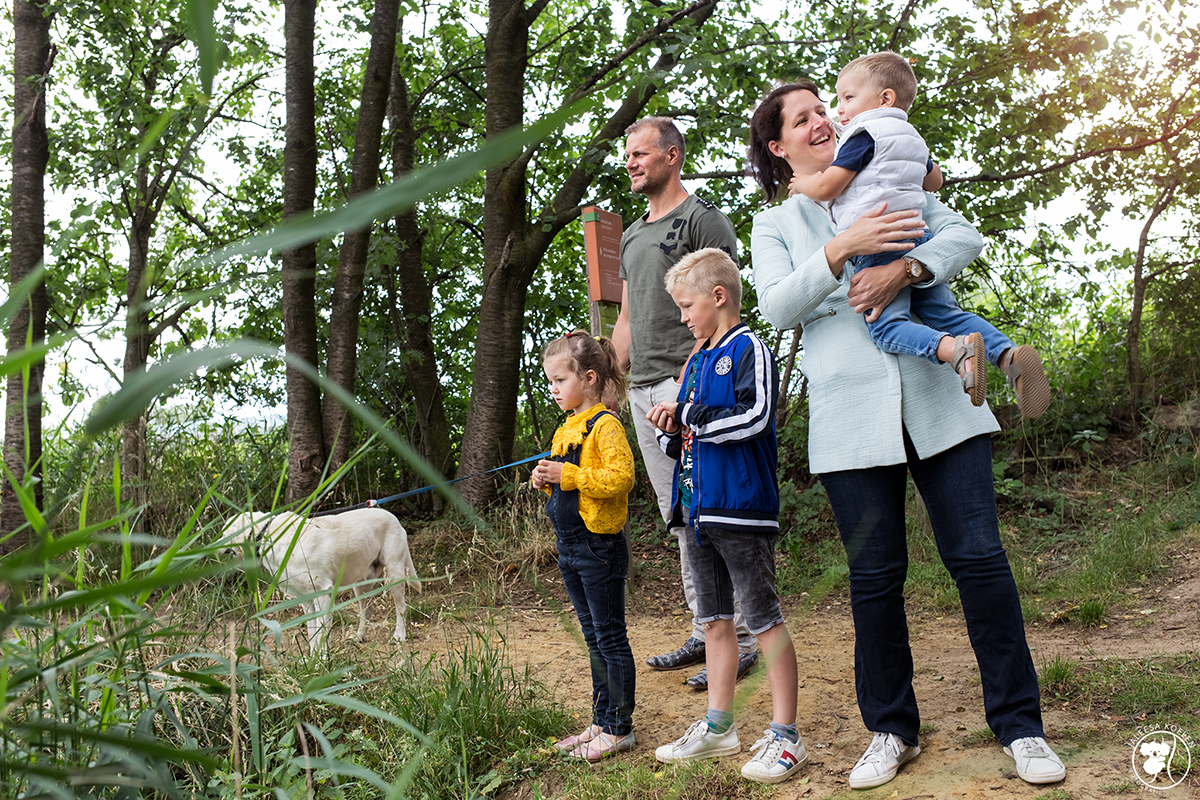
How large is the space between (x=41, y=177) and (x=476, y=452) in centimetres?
435

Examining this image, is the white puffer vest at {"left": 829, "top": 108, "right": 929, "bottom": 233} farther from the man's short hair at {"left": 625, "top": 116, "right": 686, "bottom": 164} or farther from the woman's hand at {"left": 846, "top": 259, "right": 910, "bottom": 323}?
the man's short hair at {"left": 625, "top": 116, "right": 686, "bottom": 164}

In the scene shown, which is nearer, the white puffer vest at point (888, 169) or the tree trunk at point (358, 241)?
the white puffer vest at point (888, 169)

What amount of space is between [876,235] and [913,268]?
149 mm

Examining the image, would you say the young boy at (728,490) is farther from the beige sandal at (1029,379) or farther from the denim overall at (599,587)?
the beige sandal at (1029,379)

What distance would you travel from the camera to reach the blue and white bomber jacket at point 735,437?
2705 mm

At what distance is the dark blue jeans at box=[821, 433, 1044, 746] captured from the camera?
7.69 feet

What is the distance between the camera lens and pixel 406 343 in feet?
30.1

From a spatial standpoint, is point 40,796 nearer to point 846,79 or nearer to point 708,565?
point 708,565

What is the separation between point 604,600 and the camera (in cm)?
292

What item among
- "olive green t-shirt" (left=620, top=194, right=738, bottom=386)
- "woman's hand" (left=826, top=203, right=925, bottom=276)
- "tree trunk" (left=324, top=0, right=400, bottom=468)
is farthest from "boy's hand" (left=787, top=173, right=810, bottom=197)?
"tree trunk" (left=324, top=0, right=400, bottom=468)

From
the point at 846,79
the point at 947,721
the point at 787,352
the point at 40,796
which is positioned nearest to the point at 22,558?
the point at 40,796

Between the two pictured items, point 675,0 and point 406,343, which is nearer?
point 675,0

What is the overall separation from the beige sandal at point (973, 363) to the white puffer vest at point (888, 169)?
1.50 feet

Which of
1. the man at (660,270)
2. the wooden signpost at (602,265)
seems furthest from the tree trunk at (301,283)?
the man at (660,270)
